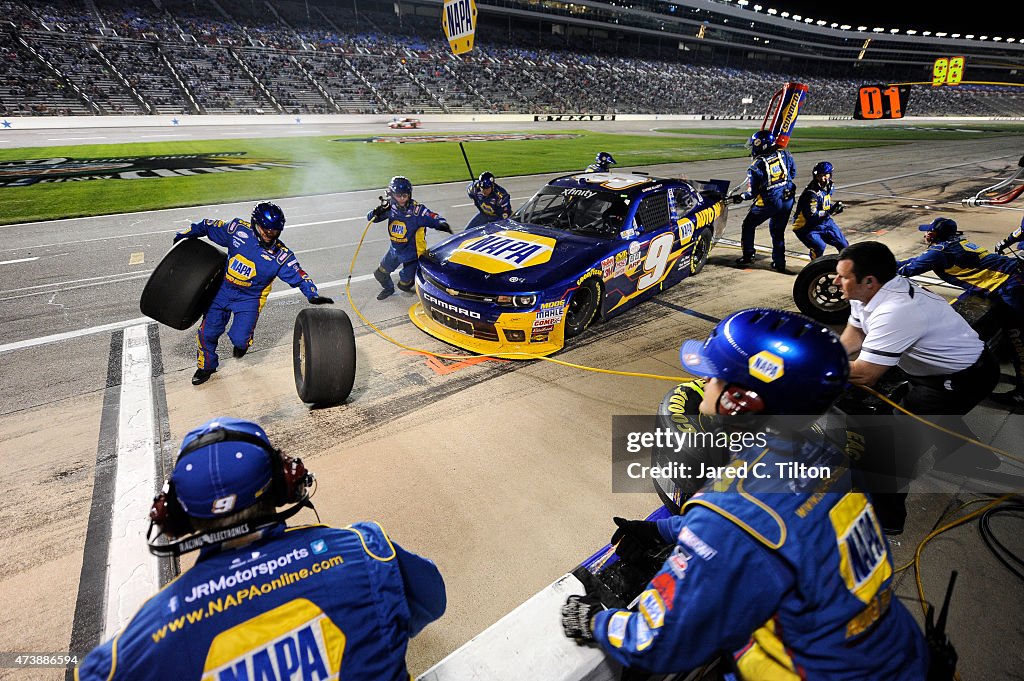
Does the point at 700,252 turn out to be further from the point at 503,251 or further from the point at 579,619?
the point at 579,619

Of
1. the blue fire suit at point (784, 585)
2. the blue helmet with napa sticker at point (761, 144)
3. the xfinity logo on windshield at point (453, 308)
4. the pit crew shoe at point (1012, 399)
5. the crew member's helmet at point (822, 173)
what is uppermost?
the blue helmet with napa sticker at point (761, 144)

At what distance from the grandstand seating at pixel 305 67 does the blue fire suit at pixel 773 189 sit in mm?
37610

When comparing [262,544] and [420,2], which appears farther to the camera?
[420,2]

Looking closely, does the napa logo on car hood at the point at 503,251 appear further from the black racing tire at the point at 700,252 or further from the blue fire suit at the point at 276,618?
the blue fire suit at the point at 276,618

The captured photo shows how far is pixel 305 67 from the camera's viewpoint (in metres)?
42.4

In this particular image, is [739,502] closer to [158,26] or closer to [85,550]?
[85,550]

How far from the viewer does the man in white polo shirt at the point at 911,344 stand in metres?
3.08

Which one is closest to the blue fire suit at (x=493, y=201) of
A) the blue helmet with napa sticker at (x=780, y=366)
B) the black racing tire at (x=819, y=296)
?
the black racing tire at (x=819, y=296)

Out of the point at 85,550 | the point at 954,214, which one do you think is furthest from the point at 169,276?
the point at 954,214

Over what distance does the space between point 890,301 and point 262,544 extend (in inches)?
143

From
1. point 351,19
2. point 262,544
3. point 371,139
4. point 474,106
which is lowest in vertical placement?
point 262,544

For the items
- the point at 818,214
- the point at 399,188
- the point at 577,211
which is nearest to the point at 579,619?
the point at 577,211

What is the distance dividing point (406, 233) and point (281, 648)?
19.4 feet

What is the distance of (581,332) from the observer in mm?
5547
